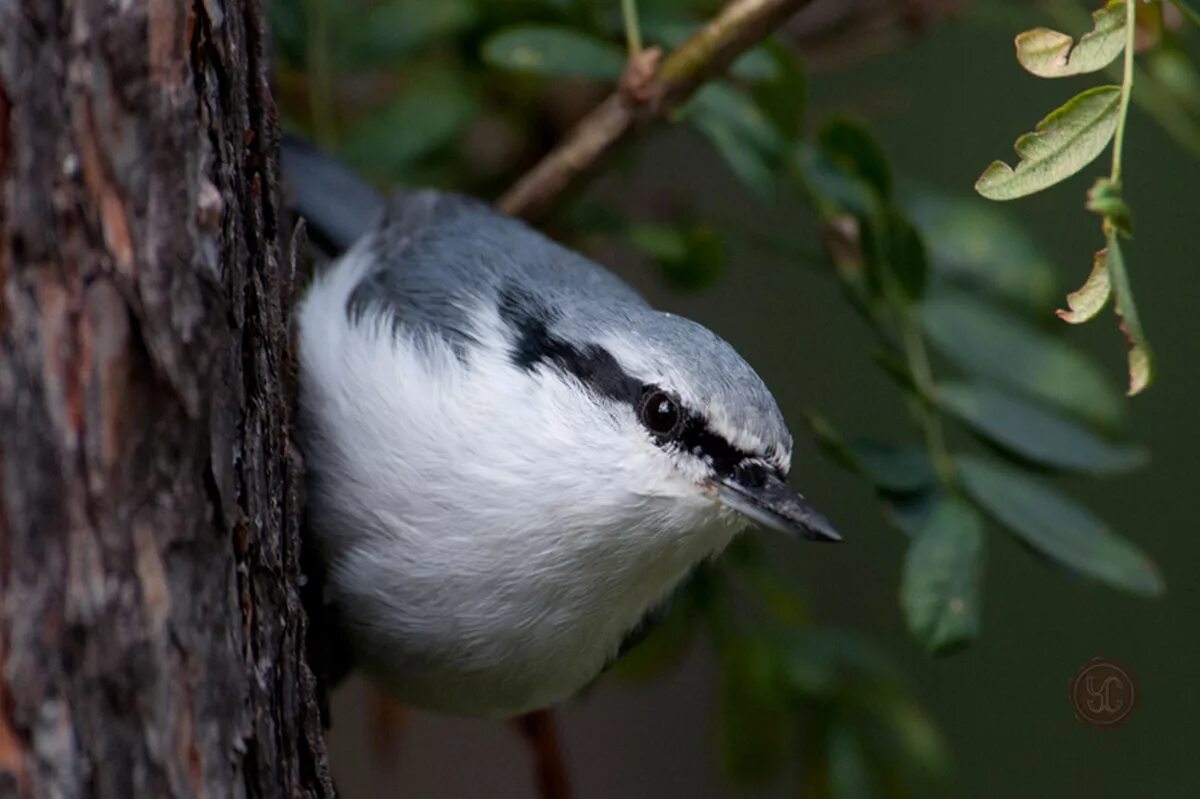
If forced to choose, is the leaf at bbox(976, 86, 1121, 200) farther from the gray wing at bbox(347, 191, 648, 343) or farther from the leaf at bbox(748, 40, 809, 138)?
the leaf at bbox(748, 40, 809, 138)

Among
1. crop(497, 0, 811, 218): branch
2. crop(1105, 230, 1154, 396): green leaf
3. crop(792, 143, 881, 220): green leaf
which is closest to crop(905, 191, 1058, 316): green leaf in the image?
crop(792, 143, 881, 220): green leaf

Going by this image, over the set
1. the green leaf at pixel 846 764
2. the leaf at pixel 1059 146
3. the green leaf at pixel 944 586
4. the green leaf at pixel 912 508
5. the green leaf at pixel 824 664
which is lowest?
the green leaf at pixel 846 764

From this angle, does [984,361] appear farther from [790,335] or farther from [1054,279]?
[790,335]

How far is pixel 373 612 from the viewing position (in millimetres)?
1667

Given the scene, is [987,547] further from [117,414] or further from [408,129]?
[117,414]

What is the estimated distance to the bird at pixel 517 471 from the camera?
1557 mm

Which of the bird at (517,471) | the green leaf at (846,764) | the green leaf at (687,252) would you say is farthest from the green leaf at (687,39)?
the green leaf at (846,764)

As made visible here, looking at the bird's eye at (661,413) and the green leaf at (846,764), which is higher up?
the bird's eye at (661,413)

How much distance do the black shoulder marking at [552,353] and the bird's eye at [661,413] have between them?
0.06 feet

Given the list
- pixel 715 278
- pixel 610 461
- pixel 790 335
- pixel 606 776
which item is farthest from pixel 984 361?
pixel 606 776

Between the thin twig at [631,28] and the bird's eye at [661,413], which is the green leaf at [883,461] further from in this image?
the thin twig at [631,28]

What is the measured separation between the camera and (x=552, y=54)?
6.10ft

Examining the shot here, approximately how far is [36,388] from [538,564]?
66 cm

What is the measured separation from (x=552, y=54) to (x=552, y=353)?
47 centimetres
